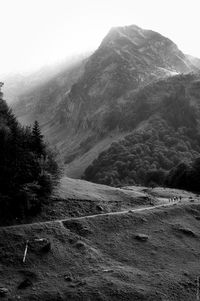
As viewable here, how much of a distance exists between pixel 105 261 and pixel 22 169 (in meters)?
20.3

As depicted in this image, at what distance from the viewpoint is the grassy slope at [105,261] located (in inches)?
1848

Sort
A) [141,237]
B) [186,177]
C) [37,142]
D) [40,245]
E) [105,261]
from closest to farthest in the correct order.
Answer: [40,245] → [105,261] → [141,237] → [37,142] → [186,177]

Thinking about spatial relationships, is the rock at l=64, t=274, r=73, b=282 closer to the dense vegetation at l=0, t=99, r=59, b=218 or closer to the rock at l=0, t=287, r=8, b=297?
the rock at l=0, t=287, r=8, b=297

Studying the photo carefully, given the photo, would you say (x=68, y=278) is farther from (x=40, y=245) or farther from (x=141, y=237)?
(x=141, y=237)

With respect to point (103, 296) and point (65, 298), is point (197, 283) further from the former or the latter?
point (65, 298)

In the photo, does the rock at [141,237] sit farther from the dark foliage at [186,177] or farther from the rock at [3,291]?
the dark foliage at [186,177]

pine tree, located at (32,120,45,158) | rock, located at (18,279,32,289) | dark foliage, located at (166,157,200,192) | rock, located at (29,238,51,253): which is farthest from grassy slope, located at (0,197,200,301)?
dark foliage, located at (166,157,200,192)

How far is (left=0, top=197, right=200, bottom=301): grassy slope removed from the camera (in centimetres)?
4694

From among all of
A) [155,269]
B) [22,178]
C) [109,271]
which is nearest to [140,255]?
[155,269]

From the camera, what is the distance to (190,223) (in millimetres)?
74750

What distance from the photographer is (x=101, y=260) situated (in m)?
54.3

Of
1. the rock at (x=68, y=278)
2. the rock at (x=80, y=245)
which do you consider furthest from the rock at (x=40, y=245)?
the rock at (x=68, y=278)

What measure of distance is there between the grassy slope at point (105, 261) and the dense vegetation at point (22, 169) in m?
4.58

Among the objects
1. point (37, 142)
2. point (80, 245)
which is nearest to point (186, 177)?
point (37, 142)
